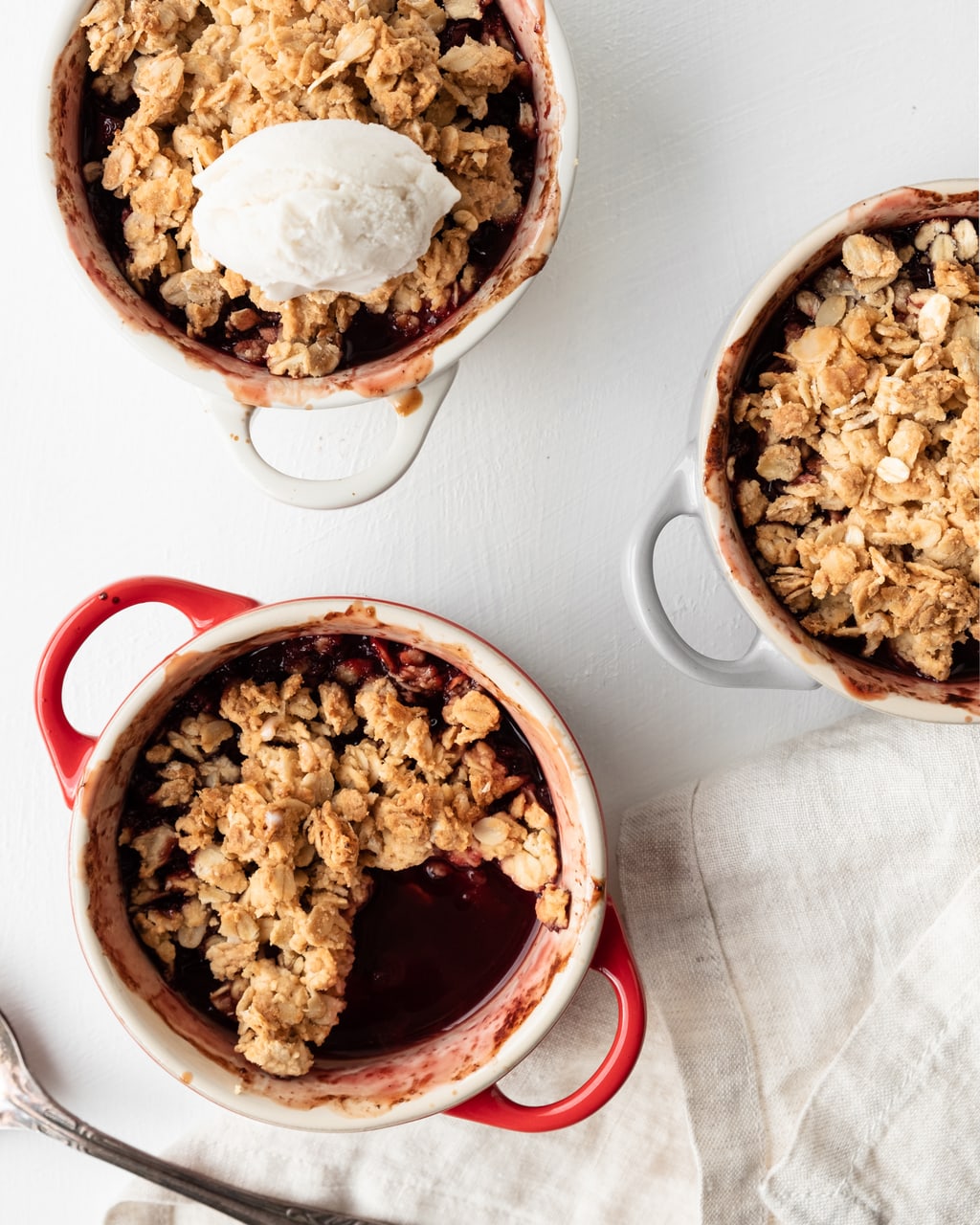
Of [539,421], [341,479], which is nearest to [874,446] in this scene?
[539,421]

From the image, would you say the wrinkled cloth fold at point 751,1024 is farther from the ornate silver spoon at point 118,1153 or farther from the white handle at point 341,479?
the white handle at point 341,479

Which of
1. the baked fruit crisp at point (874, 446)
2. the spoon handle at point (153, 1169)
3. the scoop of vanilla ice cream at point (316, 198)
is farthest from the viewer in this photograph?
the spoon handle at point (153, 1169)

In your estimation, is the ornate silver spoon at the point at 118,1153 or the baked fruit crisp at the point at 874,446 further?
the ornate silver spoon at the point at 118,1153

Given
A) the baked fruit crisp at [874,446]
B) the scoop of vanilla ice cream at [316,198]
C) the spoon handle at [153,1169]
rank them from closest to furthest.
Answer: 1. the scoop of vanilla ice cream at [316,198]
2. the baked fruit crisp at [874,446]
3. the spoon handle at [153,1169]

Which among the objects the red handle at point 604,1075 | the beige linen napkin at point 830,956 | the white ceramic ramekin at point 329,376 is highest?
the white ceramic ramekin at point 329,376

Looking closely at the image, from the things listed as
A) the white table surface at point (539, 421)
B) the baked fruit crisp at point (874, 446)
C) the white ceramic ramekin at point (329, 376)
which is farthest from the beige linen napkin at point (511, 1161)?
the white ceramic ramekin at point (329, 376)

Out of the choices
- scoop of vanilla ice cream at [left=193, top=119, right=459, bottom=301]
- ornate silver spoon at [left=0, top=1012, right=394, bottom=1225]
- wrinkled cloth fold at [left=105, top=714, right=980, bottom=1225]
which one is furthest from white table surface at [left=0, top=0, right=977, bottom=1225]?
scoop of vanilla ice cream at [left=193, top=119, right=459, bottom=301]

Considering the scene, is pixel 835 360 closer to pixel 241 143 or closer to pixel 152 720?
pixel 241 143

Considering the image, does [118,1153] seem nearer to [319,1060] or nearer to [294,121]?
A: [319,1060]

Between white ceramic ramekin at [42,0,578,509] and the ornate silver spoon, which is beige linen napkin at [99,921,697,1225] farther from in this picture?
white ceramic ramekin at [42,0,578,509]
